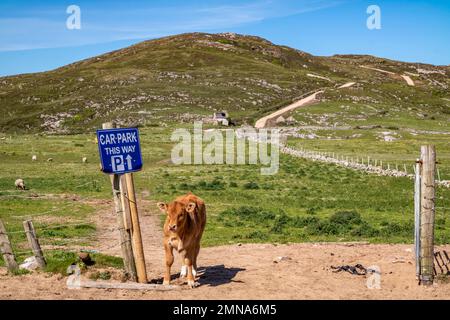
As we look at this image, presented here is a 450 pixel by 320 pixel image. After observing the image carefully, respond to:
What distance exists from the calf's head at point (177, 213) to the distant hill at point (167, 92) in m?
89.0

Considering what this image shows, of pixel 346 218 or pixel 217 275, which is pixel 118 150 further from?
pixel 346 218

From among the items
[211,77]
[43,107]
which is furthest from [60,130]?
[211,77]

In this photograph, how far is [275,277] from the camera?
15234 mm

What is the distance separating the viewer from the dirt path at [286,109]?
102 m

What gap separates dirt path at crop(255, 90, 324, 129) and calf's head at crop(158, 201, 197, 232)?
8287 cm

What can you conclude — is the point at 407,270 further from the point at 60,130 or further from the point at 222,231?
the point at 60,130

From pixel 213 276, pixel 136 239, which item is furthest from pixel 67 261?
pixel 213 276

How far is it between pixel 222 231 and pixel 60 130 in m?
86.9

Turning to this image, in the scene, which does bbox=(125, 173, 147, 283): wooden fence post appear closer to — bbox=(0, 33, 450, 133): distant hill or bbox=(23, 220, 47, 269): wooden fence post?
bbox=(23, 220, 47, 269): wooden fence post

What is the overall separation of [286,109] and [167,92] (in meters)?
28.4

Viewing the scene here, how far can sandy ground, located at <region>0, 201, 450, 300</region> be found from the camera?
13516 millimetres

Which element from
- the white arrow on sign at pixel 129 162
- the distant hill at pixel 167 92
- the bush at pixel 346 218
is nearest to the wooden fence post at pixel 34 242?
the white arrow on sign at pixel 129 162

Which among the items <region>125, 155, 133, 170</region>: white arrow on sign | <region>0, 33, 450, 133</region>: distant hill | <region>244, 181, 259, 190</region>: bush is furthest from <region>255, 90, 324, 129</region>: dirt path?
<region>125, 155, 133, 170</region>: white arrow on sign

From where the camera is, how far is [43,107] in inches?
4882
